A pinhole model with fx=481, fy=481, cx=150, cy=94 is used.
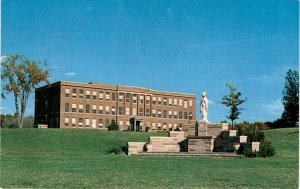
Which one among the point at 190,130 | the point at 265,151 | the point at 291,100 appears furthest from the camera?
the point at 291,100

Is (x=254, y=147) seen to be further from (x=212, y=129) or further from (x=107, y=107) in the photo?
(x=107, y=107)

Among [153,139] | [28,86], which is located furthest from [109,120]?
[153,139]

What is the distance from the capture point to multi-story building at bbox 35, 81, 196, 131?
276 feet

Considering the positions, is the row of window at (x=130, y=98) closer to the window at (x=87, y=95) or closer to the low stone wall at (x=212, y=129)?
the window at (x=87, y=95)

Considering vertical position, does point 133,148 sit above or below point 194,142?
below

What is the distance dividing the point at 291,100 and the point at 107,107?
32.6m

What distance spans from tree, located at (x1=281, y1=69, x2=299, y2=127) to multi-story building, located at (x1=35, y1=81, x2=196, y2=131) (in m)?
23.0

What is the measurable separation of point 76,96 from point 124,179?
239 ft

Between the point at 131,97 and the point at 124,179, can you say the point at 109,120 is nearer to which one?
the point at 131,97

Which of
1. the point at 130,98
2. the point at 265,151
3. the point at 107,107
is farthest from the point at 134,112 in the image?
the point at 265,151

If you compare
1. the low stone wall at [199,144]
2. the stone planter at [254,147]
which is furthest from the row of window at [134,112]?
the stone planter at [254,147]

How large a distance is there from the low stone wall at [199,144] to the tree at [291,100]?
47164mm

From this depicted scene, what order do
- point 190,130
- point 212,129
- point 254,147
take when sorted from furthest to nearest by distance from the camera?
point 190,130
point 212,129
point 254,147

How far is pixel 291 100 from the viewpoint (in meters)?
79.8
